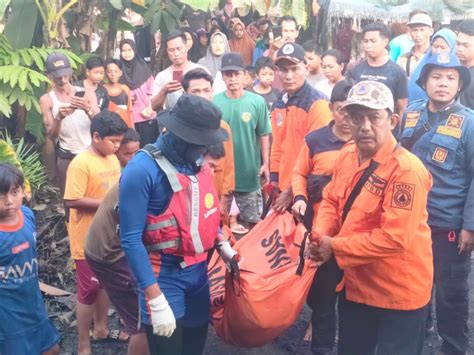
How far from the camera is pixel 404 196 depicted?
2.55m

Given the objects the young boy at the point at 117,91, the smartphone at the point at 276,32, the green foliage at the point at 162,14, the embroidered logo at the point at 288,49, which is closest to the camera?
the embroidered logo at the point at 288,49

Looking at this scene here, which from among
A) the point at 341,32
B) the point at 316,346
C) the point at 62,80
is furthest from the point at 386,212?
the point at 341,32

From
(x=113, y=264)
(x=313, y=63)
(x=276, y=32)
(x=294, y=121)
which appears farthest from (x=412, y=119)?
(x=276, y=32)

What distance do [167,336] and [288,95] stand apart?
2353 millimetres

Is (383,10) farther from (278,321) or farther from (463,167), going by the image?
(278,321)

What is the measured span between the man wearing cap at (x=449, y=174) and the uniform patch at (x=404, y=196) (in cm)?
112

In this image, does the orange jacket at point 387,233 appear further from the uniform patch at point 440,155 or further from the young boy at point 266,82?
the young boy at point 266,82

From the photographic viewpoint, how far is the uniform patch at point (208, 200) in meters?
2.77

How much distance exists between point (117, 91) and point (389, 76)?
316cm

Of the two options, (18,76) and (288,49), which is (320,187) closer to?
(288,49)

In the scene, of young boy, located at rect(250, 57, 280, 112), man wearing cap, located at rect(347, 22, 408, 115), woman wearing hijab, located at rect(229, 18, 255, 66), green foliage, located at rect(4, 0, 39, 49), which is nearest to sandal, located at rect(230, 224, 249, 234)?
young boy, located at rect(250, 57, 280, 112)

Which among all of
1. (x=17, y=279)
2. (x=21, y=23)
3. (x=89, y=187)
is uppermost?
(x=21, y=23)

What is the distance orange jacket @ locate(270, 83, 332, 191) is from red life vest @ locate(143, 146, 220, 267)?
163 cm

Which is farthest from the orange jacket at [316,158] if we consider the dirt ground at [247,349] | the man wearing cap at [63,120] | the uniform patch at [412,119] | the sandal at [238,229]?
the man wearing cap at [63,120]
